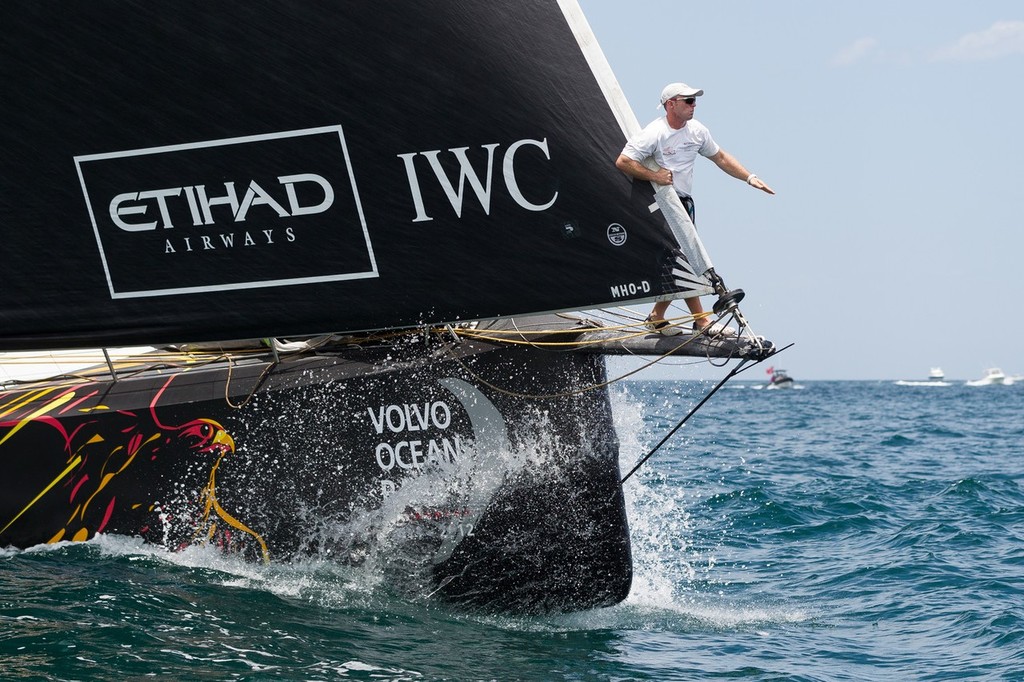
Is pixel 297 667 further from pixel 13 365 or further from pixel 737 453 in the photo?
pixel 737 453

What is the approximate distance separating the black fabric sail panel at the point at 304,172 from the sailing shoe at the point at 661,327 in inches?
26.3

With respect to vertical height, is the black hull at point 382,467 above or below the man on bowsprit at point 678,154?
below

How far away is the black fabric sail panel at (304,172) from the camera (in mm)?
4914

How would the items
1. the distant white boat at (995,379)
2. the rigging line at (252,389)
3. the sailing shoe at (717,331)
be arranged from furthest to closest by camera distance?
the distant white boat at (995,379)
the rigging line at (252,389)
the sailing shoe at (717,331)

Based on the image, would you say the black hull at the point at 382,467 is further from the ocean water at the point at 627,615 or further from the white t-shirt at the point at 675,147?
the white t-shirt at the point at 675,147

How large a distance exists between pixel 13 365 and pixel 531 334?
391 cm

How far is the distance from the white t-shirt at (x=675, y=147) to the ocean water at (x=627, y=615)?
143 cm

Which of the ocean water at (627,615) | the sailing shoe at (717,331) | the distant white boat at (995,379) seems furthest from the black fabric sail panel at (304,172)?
the distant white boat at (995,379)

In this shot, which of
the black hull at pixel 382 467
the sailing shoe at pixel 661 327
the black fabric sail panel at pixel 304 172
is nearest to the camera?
the black fabric sail panel at pixel 304 172

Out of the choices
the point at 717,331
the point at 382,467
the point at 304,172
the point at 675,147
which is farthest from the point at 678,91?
the point at 382,467

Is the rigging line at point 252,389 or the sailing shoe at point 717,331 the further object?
the rigging line at point 252,389

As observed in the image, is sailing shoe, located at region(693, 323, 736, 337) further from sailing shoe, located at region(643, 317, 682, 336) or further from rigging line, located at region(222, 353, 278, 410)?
rigging line, located at region(222, 353, 278, 410)

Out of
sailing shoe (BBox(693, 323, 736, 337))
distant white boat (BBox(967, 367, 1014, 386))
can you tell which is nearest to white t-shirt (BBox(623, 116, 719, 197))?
sailing shoe (BBox(693, 323, 736, 337))

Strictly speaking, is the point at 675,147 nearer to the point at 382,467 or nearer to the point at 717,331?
the point at 717,331
